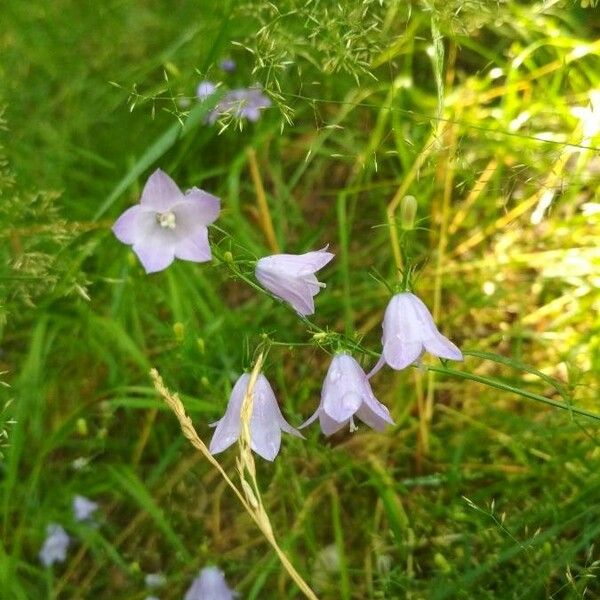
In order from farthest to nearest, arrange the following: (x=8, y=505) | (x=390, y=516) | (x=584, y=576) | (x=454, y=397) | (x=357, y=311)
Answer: (x=357, y=311)
(x=454, y=397)
(x=8, y=505)
(x=390, y=516)
(x=584, y=576)

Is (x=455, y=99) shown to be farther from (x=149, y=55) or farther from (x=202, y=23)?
(x=149, y=55)

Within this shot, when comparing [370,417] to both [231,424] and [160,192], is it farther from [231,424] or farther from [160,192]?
[160,192]

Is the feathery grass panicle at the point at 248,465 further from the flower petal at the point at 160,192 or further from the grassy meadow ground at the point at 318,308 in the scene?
the flower petal at the point at 160,192

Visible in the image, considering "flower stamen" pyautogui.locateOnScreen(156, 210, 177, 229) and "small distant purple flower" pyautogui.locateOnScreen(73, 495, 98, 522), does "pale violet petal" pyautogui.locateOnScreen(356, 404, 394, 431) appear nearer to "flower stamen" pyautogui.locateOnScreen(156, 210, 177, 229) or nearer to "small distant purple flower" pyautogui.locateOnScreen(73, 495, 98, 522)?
"flower stamen" pyautogui.locateOnScreen(156, 210, 177, 229)

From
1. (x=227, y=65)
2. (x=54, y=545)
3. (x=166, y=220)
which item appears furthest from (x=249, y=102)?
(x=54, y=545)

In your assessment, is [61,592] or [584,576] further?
[61,592]

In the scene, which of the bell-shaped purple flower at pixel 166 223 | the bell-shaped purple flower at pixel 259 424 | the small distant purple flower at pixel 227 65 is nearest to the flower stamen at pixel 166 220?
the bell-shaped purple flower at pixel 166 223

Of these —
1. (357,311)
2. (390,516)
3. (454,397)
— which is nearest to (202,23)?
(357,311)

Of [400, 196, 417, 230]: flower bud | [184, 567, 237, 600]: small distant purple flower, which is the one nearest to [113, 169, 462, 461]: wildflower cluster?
[400, 196, 417, 230]: flower bud
